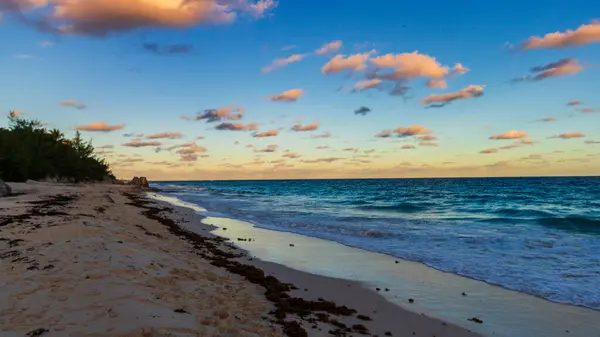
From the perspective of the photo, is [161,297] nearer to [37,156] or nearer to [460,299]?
[460,299]

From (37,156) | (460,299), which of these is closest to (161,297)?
(460,299)

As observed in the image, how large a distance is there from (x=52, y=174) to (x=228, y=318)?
2081 inches

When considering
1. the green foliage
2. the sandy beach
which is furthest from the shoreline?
the green foliage

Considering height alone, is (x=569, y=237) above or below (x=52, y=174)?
below

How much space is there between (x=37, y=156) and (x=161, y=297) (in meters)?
48.5

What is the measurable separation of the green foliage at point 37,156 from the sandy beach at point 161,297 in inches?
1188

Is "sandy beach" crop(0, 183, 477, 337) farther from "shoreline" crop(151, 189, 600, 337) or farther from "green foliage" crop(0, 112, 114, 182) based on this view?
"green foliage" crop(0, 112, 114, 182)

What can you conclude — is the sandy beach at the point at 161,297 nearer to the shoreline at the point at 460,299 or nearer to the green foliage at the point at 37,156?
the shoreline at the point at 460,299

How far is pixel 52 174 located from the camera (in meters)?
47.6

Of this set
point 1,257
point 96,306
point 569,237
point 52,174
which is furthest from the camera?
point 52,174

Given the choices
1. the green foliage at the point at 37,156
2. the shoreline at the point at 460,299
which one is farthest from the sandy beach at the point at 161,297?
the green foliage at the point at 37,156

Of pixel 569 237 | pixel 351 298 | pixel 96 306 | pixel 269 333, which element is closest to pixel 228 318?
pixel 269 333

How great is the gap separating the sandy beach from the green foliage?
99.0 feet

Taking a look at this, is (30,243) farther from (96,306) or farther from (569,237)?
(569,237)
